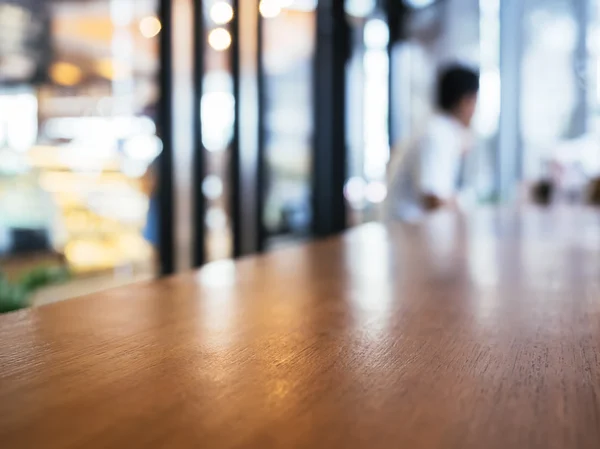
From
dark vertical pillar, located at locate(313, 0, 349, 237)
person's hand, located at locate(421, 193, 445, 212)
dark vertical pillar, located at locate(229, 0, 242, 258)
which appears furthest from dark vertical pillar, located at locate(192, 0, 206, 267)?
dark vertical pillar, located at locate(313, 0, 349, 237)

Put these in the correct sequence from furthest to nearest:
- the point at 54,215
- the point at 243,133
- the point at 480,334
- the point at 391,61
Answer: the point at 391,61 → the point at 243,133 → the point at 54,215 → the point at 480,334

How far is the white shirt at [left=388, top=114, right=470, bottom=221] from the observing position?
284 centimetres

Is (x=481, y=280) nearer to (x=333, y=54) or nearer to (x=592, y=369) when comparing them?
(x=592, y=369)

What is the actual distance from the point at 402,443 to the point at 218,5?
2.84m

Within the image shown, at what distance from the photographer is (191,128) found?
2709 mm

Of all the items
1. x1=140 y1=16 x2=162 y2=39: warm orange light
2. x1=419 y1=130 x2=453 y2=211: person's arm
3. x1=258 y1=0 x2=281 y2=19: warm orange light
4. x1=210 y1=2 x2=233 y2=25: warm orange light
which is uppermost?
x1=258 y1=0 x2=281 y2=19: warm orange light

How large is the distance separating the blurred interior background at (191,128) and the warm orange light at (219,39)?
0.03 feet

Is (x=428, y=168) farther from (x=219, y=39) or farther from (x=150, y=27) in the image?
(x=150, y=27)

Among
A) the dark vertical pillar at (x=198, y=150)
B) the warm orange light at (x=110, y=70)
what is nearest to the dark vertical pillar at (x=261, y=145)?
the dark vertical pillar at (x=198, y=150)

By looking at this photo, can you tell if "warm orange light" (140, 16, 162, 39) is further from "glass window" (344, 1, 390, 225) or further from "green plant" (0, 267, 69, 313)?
"glass window" (344, 1, 390, 225)

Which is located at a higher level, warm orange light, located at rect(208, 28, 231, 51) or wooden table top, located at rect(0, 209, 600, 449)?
warm orange light, located at rect(208, 28, 231, 51)

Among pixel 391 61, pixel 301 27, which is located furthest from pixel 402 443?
pixel 391 61

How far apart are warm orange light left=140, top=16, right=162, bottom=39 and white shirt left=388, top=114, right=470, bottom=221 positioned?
1.11 meters

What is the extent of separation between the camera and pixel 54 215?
225cm
